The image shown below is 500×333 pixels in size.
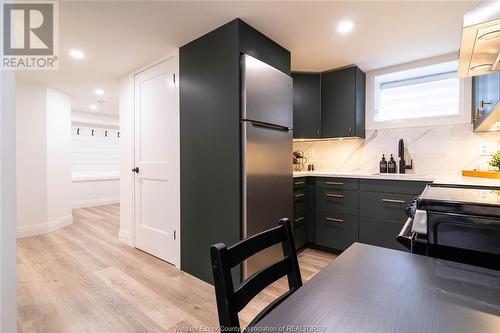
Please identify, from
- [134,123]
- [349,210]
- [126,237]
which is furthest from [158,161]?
[349,210]

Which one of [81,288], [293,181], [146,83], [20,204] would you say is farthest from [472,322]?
[20,204]

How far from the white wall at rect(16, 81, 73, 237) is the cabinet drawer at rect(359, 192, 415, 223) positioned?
14.3 feet

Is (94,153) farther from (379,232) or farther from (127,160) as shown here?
(379,232)

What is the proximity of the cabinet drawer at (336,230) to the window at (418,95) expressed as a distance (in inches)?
48.5

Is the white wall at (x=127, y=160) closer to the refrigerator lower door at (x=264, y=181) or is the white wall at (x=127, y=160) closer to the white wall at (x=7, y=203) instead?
the refrigerator lower door at (x=264, y=181)

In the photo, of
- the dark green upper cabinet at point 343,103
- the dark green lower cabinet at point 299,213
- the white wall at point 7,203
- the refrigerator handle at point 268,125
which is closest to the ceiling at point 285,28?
the dark green upper cabinet at point 343,103

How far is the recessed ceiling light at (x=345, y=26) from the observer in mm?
1924

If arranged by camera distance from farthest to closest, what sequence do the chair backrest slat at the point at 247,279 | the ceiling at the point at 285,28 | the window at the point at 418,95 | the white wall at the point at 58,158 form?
the white wall at the point at 58,158, the window at the point at 418,95, the ceiling at the point at 285,28, the chair backrest slat at the point at 247,279

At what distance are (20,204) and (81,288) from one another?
2.35 metres

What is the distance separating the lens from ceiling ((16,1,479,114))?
5.69ft

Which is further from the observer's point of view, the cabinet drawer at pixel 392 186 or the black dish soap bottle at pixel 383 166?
the black dish soap bottle at pixel 383 166

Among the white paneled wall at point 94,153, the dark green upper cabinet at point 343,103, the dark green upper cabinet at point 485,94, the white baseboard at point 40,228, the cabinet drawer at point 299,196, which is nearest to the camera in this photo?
the dark green upper cabinet at point 485,94

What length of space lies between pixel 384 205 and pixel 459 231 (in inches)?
60.9

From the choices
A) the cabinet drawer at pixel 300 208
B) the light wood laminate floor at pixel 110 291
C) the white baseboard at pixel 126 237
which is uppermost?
the cabinet drawer at pixel 300 208
